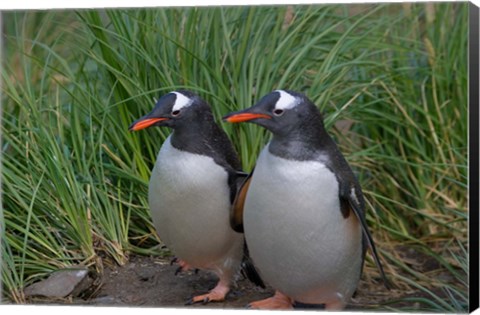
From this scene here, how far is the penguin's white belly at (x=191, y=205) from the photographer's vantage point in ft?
9.50

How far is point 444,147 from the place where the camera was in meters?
3.76

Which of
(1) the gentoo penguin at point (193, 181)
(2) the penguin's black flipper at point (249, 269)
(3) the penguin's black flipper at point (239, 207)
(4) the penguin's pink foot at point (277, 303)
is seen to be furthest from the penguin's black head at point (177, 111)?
(4) the penguin's pink foot at point (277, 303)

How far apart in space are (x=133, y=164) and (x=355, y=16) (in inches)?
37.0

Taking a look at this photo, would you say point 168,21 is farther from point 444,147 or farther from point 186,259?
point 444,147

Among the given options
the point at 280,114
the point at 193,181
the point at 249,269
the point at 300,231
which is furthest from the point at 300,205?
the point at 249,269

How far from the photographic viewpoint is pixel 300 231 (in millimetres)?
2725

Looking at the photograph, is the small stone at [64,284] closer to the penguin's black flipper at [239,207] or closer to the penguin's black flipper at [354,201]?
the penguin's black flipper at [239,207]

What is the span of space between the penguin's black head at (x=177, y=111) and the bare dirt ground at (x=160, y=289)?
0.51 meters

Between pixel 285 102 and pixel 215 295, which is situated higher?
pixel 285 102

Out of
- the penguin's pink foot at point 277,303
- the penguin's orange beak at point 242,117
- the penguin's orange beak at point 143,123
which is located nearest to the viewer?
the penguin's orange beak at point 242,117

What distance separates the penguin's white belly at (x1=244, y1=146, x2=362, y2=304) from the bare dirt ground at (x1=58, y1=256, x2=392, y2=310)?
26 centimetres

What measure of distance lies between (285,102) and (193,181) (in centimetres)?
36

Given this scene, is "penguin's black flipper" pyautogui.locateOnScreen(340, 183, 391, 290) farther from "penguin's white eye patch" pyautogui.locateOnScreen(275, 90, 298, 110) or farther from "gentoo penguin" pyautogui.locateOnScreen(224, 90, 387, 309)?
"penguin's white eye patch" pyautogui.locateOnScreen(275, 90, 298, 110)

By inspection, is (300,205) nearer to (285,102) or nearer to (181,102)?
(285,102)
